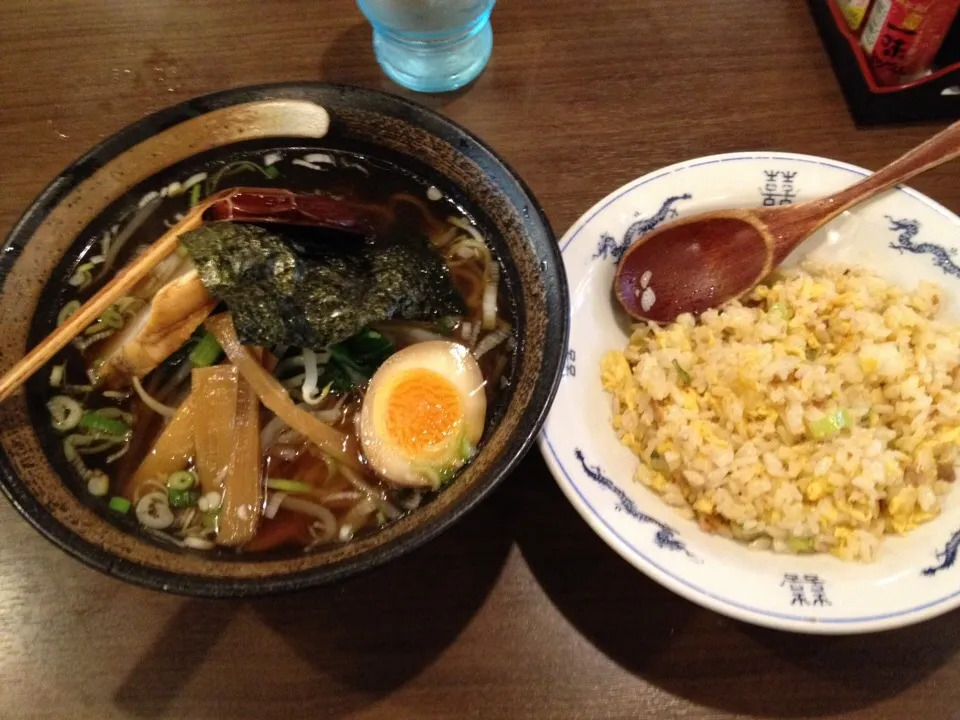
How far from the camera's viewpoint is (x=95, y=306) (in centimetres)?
127

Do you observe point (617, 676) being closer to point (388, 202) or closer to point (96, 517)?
point (96, 517)

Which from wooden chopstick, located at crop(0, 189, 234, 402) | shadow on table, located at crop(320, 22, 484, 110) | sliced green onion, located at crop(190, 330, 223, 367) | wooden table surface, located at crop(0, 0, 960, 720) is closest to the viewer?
wooden chopstick, located at crop(0, 189, 234, 402)

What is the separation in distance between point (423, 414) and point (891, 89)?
5.06 ft

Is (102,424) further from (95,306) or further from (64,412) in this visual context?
(95,306)

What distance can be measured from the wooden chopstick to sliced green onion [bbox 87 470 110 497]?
0.20 m

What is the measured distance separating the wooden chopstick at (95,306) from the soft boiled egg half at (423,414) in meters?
0.48

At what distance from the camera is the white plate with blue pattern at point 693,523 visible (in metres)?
1.18

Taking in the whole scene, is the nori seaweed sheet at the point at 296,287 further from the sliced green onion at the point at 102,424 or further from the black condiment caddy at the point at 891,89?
the black condiment caddy at the point at 891,89

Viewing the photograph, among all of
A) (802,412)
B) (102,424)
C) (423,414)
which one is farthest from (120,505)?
(802,412)

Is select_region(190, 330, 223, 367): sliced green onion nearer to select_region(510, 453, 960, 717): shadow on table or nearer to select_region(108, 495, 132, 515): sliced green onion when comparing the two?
select_region(108, 495, 132, 515): sliced green onion

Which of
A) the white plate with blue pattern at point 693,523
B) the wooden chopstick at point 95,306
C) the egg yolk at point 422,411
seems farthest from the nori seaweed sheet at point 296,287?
the white plate with blue pattern at point 693,523

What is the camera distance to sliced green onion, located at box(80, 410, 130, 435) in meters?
1.34

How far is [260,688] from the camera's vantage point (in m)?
1.29

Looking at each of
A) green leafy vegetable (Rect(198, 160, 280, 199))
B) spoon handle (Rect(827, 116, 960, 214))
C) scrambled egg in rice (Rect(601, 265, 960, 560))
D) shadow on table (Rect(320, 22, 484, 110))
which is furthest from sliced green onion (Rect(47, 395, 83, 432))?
spoon handle (Rect(827, 116, 960, 214))
